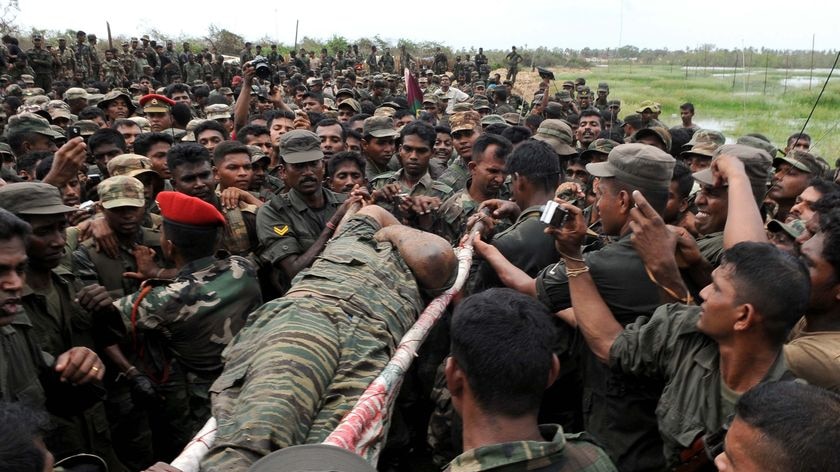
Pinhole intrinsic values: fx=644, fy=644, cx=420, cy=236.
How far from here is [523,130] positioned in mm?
6395

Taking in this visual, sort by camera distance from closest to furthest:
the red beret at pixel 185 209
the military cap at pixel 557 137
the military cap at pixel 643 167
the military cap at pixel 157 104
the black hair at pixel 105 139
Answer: the military cap at pixel 643 167
the red beret at pixel 185 209
the black hair at pixel 105 139
the military cap at pixel 557 137
the military cap at pixel 157 104

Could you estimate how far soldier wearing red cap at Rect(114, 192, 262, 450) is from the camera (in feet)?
10.1

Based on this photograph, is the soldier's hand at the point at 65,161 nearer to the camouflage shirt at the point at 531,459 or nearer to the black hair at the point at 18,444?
the black hair at the point at 18,444

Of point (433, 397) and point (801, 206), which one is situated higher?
point (801, 206)

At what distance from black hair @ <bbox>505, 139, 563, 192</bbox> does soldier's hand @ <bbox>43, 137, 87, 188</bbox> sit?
2805mm

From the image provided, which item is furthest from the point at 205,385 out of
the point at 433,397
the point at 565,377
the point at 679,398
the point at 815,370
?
the point at 815,370

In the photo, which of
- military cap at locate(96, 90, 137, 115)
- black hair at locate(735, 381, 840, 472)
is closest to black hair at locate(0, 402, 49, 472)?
black hair at locate(735, 381, 840, 472)

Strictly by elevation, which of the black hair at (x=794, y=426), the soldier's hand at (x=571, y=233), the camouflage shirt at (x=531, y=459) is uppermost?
the soldier's hand at (x=571, y=233)

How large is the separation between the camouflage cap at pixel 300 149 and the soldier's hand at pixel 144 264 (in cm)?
126

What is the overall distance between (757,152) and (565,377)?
5.18ft

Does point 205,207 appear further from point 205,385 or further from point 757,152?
point 757,152

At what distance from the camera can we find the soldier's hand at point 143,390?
3213 mm

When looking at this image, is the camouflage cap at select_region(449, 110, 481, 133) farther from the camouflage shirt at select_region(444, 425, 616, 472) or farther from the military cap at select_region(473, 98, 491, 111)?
the camouflage shirt at select_region(444, 425, 616, 472)

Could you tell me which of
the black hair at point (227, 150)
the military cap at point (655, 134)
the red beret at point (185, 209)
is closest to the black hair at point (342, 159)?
the black hair at point (227, 150)
